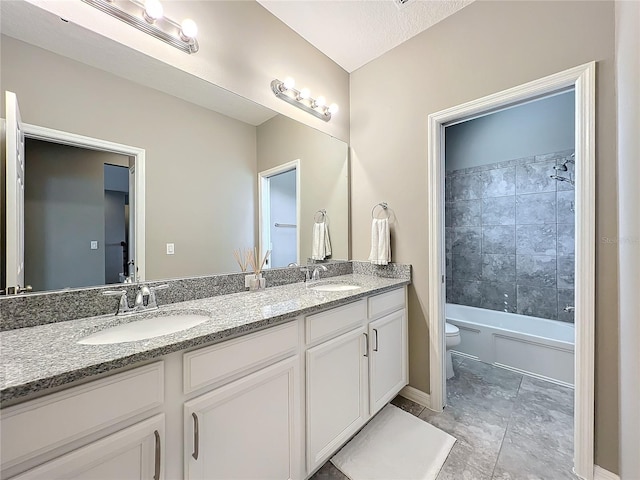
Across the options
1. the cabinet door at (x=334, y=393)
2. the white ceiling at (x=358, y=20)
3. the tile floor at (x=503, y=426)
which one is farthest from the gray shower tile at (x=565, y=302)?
the white ceiling at (x=358, y=20)

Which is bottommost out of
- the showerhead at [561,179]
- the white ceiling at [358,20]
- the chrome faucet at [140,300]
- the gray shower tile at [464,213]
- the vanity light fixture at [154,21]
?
the chrome faucet at [140,300]

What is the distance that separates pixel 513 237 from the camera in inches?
116

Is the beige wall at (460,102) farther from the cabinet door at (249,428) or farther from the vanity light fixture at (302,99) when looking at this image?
the cabinet door at (249,428)

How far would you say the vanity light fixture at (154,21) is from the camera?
1.17 metres

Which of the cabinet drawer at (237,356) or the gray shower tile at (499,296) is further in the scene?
the gray shower tile at (499,296)

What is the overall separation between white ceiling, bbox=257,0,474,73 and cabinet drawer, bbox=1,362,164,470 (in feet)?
6.94

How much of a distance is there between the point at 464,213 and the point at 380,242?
1.82 meters

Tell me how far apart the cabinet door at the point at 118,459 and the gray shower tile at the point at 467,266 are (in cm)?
334

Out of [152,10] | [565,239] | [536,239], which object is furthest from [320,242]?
[565,239]

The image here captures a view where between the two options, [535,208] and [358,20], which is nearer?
[358,20]

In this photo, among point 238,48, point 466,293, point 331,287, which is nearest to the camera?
point 238,48

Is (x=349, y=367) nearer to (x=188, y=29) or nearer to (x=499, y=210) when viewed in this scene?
(x=188, y=29)

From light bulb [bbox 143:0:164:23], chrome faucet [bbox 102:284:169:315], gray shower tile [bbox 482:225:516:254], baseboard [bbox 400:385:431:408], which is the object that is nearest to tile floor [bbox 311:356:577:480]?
baseboard [bbox 400:385:431:408]

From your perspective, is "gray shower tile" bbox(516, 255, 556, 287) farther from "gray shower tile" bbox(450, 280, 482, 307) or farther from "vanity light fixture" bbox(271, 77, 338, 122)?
"vanity light fixture" bbox(271, 77, 338, 122)
